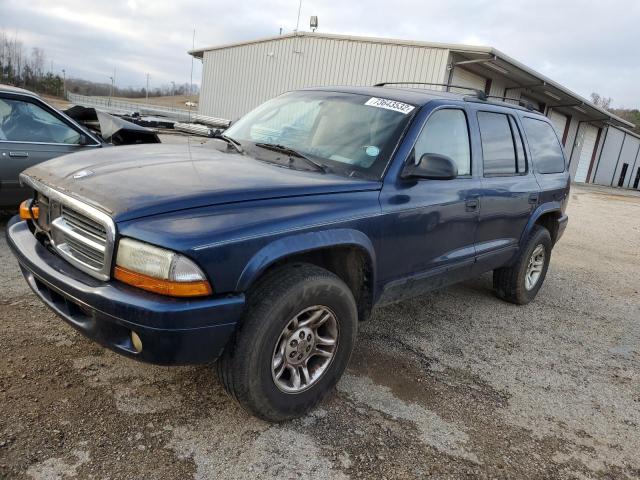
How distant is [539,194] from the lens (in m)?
4.61

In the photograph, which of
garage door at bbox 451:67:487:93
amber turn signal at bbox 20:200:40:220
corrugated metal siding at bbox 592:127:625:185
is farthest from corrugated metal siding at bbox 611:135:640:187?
amber turn signal at bbox 20:200:40:220

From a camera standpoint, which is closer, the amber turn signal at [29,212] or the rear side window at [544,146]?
the amber turn signal at [29,212]

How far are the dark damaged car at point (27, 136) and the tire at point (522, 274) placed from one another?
461 centimetres

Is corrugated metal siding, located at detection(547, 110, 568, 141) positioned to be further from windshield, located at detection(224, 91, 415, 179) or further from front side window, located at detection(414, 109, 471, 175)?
windshield, located at detection(224, 91, 415, 179)

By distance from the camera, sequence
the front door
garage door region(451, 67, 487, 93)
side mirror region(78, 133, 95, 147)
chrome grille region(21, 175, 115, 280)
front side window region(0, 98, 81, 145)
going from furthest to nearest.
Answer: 1. garage door region(451, 67, 487, 93)
2. side mirror region(78, 133, 95, 147)
3. front side window region(0, 98, 81, 145)
4. the front door
5. chrome grille region(21, 175, 115, 280)

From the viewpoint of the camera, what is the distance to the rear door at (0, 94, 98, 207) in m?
5.09

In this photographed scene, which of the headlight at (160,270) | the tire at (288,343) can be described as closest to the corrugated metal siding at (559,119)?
the tire at (288,343)

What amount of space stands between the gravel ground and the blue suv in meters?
0.31

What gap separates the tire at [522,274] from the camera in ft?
15.6

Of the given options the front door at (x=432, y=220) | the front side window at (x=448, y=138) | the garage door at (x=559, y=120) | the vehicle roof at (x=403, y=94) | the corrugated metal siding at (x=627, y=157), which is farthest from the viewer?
the corrugated metal siding at (x=627, y=157)

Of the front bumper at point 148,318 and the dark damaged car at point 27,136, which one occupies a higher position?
the dark damaged car at point 27,136

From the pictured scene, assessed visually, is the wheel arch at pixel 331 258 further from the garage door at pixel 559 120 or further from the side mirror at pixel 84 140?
the garage door at pixel 559 120

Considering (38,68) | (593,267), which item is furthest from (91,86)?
(593,267)

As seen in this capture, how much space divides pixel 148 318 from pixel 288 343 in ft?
2.51
